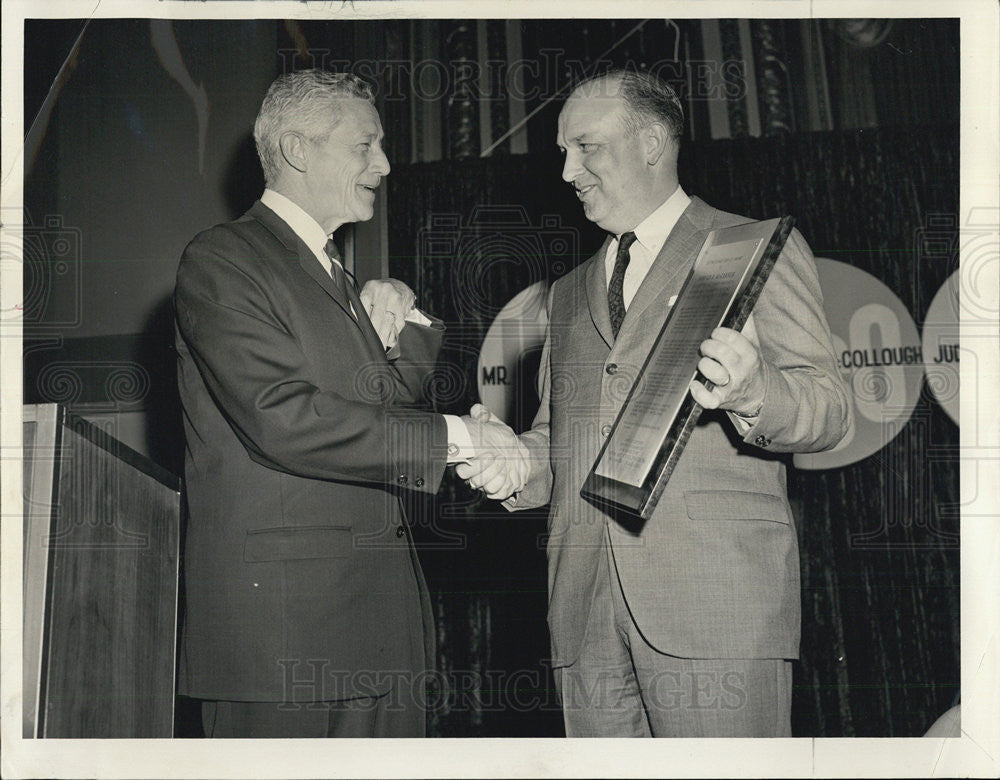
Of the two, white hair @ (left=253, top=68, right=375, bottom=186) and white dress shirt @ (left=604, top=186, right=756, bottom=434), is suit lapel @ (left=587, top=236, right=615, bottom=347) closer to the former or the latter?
white dress shirt @ (left=604, top=186, right=756, bottom=434)

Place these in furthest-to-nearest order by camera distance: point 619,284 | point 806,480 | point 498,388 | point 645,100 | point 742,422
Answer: point 806,480, point 498,388, point 645,100, point 619,284, point 742,422

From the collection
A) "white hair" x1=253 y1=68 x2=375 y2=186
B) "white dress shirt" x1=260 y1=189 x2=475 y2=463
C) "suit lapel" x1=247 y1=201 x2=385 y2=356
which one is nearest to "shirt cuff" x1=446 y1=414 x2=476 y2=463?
"white dress shirt" x1=260 y1=189 x2=475 y2=463

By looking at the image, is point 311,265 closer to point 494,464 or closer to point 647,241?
point 494,464

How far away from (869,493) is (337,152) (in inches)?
73.7

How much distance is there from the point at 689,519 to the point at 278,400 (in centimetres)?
107

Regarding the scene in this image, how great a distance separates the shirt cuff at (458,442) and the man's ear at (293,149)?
810 millimetres

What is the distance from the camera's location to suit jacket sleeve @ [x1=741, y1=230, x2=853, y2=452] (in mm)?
2314

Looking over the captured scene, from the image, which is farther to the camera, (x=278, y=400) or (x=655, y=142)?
(x=655, y=142)

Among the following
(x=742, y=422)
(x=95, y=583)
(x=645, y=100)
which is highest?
(x=645, y=100)

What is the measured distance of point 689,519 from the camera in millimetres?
2395

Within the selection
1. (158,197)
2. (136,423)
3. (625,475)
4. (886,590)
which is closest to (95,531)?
(136,423)

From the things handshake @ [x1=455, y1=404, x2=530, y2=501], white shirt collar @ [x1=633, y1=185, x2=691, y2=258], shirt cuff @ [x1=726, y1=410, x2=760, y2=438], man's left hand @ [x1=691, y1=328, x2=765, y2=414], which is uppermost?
white shirt collar @ [x1=633, y1=185, x2=691, y2=258]

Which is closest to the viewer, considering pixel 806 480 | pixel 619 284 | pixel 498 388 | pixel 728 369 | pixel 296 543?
pixel 728 369

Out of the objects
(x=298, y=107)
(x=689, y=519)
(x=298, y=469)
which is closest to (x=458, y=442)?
(x=298, y=469)
